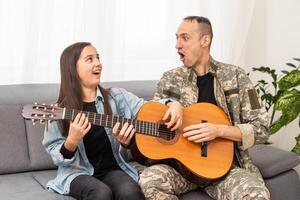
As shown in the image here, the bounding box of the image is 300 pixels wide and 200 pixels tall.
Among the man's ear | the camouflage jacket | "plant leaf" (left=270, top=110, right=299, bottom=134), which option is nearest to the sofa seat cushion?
the camouflage jacket

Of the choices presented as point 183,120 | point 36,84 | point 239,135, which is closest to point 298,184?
point 239,135

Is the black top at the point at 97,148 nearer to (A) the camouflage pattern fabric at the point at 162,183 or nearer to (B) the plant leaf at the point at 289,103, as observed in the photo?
(A) the camouflage pattern fabric at the point at 162,183

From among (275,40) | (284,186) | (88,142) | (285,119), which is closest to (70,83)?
(88,142)

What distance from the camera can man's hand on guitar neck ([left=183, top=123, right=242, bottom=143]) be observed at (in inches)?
80.3

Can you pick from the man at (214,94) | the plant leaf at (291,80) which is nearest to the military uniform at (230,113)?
the man at (214,94)

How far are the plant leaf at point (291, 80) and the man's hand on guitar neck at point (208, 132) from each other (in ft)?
2.56

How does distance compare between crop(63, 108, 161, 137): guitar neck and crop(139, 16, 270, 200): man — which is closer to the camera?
crop(63, 108, 161, 137): guitar neck

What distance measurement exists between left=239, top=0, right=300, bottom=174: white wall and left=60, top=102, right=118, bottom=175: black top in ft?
6.39

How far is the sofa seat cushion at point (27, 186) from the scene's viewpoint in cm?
190

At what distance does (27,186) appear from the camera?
2035 millimetres

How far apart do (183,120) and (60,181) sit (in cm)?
63

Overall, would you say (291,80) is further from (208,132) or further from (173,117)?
(173,117)

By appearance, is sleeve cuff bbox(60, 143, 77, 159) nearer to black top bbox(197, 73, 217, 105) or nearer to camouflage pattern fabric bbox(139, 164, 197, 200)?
camouflage pattern fabric bbox(139, 164, 197, 200)

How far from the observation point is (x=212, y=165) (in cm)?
204
